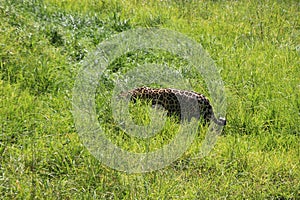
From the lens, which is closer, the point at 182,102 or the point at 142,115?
the point at 142,115

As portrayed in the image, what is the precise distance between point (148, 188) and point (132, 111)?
45.0 inches

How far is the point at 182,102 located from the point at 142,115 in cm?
45

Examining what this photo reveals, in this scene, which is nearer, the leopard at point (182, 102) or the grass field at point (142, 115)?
the grass field at point (142, 115)

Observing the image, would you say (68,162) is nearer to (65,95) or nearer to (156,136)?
(156,136)

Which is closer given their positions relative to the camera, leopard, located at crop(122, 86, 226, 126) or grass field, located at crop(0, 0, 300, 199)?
grass field, located at crop(0, 0, 300, 199)

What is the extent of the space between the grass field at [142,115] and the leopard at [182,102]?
0.23 m

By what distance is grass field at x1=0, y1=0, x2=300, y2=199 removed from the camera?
12.9 feet

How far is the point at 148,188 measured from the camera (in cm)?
379

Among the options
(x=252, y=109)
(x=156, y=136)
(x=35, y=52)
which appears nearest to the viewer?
(x=156, y=136)

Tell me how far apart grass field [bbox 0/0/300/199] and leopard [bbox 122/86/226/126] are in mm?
227

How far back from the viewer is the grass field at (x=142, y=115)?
392 cm

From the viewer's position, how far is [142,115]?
4688 millimetres

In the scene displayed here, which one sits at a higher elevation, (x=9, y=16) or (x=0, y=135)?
(x=9, y=16)


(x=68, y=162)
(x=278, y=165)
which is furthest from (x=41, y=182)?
(x=278, y=165)
